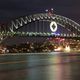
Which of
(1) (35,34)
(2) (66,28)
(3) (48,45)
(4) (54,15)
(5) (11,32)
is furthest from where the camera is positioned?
(3) (48,45)

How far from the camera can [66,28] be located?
150500 mm

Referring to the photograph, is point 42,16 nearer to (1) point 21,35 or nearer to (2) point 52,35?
(2) point 52,35

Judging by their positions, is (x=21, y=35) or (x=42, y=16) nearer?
(x=21, y=35)

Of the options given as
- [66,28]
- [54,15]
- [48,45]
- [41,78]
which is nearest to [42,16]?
[54,15]

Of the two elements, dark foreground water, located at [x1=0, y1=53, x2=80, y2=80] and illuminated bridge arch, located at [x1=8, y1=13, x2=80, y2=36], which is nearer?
dark foreground water, located at [x1=0, y1=53, x2=80, y2=80]

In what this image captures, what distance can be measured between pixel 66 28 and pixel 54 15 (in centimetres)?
1159

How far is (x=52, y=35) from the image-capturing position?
5433 inches

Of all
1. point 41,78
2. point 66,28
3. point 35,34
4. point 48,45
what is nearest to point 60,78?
point 41,78

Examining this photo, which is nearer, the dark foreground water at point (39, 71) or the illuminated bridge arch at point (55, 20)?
the dark foreground water at point (39, 71)

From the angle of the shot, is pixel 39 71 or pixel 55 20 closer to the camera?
pixel 39 71

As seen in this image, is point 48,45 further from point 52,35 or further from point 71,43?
point 52,35

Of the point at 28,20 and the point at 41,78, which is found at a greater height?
the point at 28,20

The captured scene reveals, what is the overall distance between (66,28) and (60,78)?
5140 inches

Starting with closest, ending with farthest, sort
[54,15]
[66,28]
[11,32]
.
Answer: [11,32] → [54,15] → [66,28]
